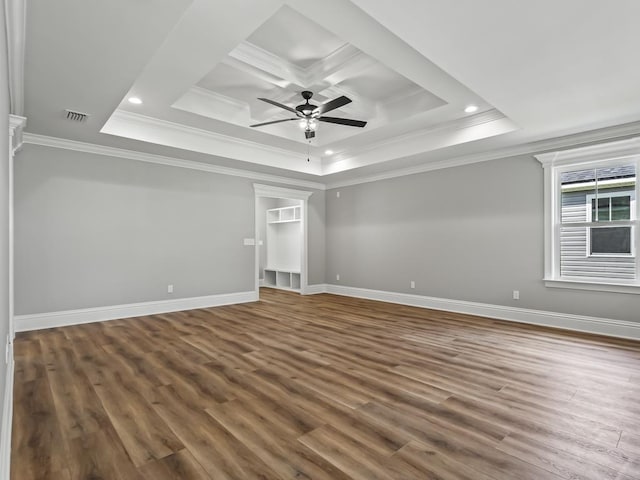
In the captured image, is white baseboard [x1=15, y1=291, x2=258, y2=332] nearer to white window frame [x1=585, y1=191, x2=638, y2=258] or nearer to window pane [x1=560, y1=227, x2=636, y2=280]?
window pane [x1=560, y1=227, x2=636, y2=280]

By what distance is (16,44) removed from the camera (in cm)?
250

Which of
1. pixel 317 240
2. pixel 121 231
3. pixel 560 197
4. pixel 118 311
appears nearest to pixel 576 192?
pixel 560 197

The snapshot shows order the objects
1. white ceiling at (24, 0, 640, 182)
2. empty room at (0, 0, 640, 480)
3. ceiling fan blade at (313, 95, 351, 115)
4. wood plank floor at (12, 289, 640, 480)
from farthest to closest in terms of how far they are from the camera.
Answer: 1. ceiling fan blade at (313, 95, 351, 115)
2. white ceiling at (24, 0, 640, 182)
3. empty room at (0, 0, 640, 480)
4. wood plank floor at (12, 289, 640, 480)

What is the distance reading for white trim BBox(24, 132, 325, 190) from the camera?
472cm

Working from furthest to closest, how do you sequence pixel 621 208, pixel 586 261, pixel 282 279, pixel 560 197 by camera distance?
pixel 282 279 < pixel 560 197 < pixel 586 261 < pixel 621 208

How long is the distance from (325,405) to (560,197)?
4.56 metres

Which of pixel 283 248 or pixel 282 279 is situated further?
pixel 282 279

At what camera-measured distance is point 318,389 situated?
2.71 meters

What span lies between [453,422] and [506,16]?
273cm

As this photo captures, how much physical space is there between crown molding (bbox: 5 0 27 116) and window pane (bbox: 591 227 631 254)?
6.28 m

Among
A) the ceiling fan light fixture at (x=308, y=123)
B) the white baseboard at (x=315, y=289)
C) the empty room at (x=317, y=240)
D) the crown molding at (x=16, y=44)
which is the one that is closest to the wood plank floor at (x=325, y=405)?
the empty room at (x=317, y=240)

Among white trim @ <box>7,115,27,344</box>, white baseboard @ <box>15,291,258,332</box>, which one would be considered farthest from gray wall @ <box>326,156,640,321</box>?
white trim @ <box>7,115,27,344</box>

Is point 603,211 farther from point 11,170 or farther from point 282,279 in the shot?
point 11,170

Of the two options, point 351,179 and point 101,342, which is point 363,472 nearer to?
point 101,342
